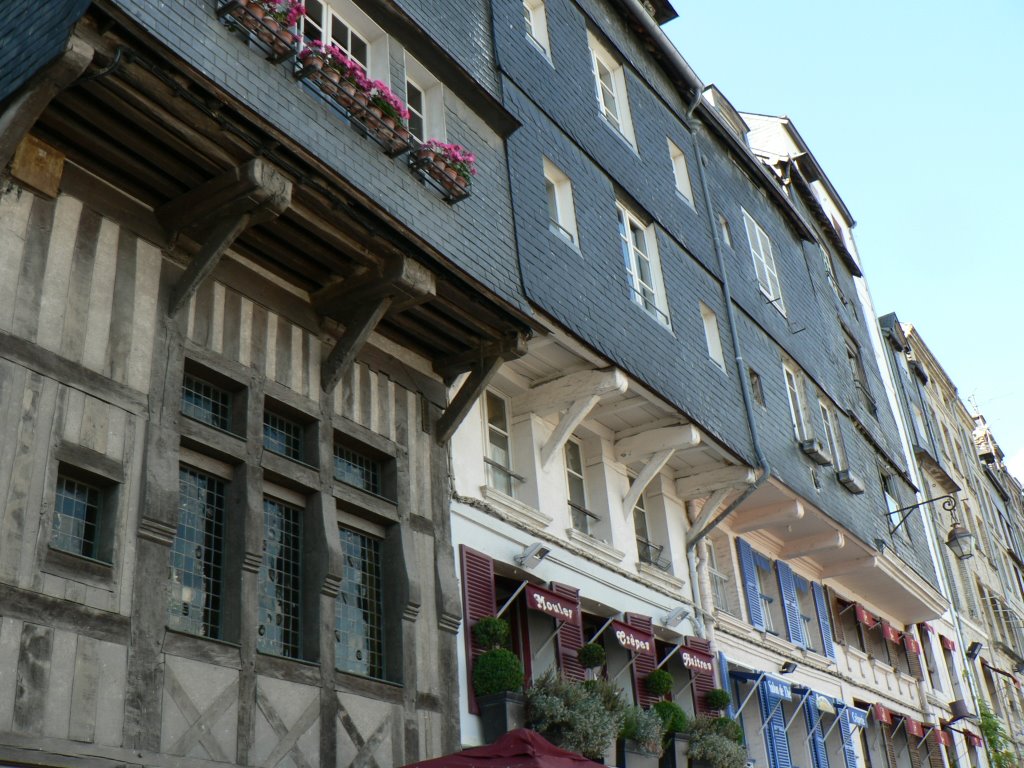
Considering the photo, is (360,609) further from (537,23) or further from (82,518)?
(537,23)

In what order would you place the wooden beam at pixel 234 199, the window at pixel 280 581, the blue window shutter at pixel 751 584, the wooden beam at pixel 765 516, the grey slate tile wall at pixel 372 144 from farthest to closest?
the wooden beam at pixel 765 516 → the blue window shutter at pixel 751 584 → the window at pixel 280 581 → the wooden beam at pixel 234 199 → the grey slate tile wall at pixel 372 144

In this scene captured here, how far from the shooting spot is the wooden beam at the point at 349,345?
10.8m

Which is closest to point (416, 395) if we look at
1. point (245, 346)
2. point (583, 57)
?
point (245, 346)

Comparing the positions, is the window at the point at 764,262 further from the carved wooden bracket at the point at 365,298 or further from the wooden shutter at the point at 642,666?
the carved wooden bracket at the point at 365,298

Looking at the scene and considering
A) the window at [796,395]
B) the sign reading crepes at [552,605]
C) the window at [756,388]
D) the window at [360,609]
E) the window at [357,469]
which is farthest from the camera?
the window at [796,395]

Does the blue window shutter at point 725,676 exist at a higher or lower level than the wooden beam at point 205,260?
lower

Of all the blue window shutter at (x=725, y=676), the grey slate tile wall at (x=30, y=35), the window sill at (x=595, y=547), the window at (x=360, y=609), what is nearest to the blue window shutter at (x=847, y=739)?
the blue window shutter at (x=725, y=676)

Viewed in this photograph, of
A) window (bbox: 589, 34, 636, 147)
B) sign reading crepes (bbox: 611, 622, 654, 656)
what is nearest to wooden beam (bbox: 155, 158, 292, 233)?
sign reading crepes (bbox: 611, 622, 654, 656)

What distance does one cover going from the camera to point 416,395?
1221 centimetres

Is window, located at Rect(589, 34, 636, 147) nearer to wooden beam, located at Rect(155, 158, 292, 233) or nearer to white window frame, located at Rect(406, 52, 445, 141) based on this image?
white window frame, located at Rect(406, 52, 445, 141)

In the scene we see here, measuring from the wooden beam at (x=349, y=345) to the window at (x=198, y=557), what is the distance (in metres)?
1.60

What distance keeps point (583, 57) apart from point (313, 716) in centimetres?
1095

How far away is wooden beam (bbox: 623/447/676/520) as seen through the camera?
15219 millimetres

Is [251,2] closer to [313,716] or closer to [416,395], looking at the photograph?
[416,395]
